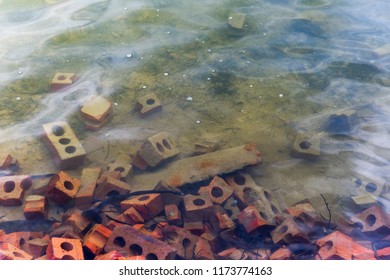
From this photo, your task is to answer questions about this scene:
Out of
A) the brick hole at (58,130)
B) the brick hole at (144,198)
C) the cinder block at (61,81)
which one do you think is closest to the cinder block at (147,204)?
the brick hole at (144,198)

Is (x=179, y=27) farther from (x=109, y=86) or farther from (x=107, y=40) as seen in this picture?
(x=109, y=86)

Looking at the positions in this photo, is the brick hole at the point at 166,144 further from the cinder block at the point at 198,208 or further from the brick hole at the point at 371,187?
the brick hole at the point at 371,187

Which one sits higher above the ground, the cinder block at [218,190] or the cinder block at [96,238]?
the cinder block at [218,190]

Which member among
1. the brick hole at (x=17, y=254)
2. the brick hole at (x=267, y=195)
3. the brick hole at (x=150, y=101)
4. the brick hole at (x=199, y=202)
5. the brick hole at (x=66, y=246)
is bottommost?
the brick hole at (x=267, y=195)

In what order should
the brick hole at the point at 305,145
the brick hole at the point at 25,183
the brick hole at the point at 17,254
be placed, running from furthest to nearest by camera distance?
the brick hole at the point at 305,145
the brick hole at the point at 25,183
the brick hole at the point at 17,254

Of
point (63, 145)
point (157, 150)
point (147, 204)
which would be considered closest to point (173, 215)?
point (147, 204)

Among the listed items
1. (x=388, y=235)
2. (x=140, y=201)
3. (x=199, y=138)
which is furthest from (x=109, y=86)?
(x=388, y=235)

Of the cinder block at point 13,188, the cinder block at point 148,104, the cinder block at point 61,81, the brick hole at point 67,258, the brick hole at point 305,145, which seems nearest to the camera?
the brick hole at point 67,258

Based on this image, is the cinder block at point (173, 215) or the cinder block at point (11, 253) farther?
the cinder block at point (173, 215)
